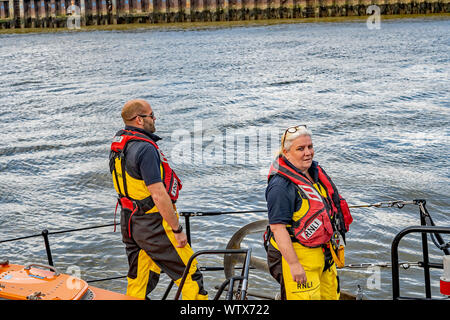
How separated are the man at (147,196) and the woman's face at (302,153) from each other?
0.97 meters

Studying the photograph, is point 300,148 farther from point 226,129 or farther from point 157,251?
point 226,129

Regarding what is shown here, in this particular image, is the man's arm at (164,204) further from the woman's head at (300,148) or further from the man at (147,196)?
the woman's head at (300,148)

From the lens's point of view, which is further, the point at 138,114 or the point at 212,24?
the point at 212,24

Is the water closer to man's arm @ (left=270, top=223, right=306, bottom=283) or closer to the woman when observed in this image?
the woman

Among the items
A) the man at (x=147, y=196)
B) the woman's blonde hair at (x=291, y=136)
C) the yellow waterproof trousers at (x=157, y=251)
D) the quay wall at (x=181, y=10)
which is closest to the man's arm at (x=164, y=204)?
the man at (x=147, y=196)

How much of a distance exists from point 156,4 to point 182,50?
1461 cm

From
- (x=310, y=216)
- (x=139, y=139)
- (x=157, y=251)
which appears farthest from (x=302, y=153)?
(x=157, y=251)

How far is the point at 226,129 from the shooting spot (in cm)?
1648

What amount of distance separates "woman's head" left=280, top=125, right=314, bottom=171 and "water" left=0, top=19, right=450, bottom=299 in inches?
155

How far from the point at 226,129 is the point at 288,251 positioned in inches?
507

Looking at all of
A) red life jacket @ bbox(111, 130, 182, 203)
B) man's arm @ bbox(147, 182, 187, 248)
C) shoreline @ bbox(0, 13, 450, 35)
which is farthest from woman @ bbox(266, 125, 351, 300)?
shoreline @ bbox(0, 13, 450, 35)

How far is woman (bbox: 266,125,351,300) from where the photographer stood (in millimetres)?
3668

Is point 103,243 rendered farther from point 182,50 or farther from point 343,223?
point 182,50

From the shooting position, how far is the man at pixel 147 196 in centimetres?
413
